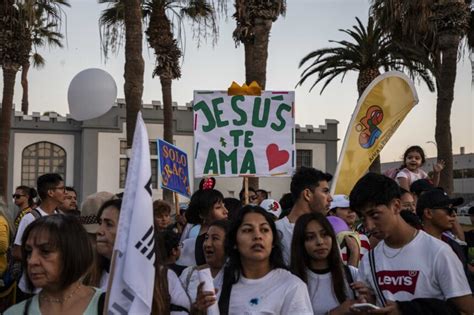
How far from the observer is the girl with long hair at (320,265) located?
3.88 metres

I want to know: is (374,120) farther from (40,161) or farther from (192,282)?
(40,161)

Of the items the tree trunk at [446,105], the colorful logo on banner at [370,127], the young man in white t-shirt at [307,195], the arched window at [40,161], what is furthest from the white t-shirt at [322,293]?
the arched window at [40,161]

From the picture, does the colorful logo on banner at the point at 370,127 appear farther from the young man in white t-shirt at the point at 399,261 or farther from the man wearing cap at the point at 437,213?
the young man in white t-shirt at the point at 399,261

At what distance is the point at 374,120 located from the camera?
27.3ft

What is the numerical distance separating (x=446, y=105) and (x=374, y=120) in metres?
6.56

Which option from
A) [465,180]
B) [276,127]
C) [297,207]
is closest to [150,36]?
[276,127]

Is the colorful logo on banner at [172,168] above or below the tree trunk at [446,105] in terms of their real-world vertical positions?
below

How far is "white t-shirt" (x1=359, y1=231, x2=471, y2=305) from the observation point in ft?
10.6

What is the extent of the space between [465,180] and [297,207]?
5982 centimetres

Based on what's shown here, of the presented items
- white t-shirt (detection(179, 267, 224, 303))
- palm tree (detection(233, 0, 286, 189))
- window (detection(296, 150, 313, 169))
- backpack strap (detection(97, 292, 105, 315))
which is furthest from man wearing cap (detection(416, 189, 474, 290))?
window (detection(296, 150, 313, 169))

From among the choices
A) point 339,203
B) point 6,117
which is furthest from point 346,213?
point 6,117

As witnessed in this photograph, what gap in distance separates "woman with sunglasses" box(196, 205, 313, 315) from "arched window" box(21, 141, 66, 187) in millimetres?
33631

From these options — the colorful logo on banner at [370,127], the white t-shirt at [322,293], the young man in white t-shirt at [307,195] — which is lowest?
the white t-shirt at [322,293]

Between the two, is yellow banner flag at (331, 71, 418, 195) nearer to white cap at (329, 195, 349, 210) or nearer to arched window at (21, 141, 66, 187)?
white cap at (329, 195, 349, 210)
